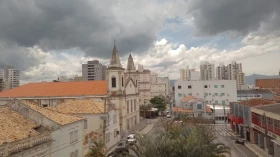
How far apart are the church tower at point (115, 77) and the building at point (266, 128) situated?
94.0 feet

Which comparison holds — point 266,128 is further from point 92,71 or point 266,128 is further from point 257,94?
point 92,71

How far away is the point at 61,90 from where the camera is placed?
6488 centimetres

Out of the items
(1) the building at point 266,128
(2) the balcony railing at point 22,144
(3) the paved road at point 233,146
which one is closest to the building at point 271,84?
(3) the paved road at point 233,146

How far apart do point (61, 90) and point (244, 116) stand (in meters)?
41.8

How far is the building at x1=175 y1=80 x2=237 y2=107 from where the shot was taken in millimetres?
90812

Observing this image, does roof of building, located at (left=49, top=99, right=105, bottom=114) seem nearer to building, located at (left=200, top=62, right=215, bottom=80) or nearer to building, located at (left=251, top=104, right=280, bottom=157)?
building, located at (left=251, top=104, right=280, bottom=157)

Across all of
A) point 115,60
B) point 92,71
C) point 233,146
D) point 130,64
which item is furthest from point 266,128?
point 92,71

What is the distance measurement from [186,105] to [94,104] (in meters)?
42.9

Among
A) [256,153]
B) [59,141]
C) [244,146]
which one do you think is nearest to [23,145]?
[59,141]

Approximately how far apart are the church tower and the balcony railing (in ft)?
119

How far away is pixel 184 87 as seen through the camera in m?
94.5

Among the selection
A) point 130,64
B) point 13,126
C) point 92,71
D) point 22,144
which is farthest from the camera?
point 92,71

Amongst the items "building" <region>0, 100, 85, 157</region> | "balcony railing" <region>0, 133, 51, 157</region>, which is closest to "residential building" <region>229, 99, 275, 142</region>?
"building" <region>0, 100, 85, 157</region>

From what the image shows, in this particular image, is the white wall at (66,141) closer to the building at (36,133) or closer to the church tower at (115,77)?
the building at (36,133)
